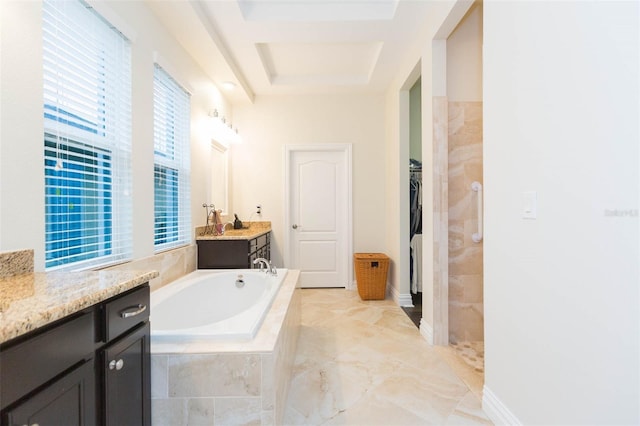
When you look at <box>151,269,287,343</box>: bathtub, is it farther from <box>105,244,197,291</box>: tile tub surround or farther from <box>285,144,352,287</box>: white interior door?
<box>285,144,352,287</box>: white interior door

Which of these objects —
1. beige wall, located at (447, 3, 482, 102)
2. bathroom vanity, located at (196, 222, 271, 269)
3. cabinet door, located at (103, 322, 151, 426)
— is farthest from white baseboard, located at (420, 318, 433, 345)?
cabinet door, located at (103, 322, 151, 426)

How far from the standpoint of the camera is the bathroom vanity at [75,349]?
0.65 meters

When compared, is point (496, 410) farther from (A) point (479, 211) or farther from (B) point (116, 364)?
(B) point (116, 364)

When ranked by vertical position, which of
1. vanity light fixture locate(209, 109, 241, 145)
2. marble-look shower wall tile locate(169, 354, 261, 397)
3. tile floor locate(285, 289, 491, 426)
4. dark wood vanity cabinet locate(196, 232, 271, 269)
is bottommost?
tile floor locate(285, 289, 491, 426)

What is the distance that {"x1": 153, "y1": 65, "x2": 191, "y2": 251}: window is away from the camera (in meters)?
2.24

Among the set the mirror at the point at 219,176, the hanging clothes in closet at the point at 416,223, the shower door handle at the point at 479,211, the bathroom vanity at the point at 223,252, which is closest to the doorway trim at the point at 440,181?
the shower door handle at the point at 479,211

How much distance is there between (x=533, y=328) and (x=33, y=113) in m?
2.29

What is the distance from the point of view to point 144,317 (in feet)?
3.76

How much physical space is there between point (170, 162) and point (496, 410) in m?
2.70

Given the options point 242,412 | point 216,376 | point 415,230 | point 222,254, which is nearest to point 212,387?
point 216,376

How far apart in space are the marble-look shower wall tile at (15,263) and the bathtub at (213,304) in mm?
562

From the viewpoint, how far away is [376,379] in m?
1.88

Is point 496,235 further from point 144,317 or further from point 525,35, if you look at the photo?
point 144,317

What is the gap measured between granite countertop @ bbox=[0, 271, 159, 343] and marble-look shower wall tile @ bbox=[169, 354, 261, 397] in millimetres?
439
